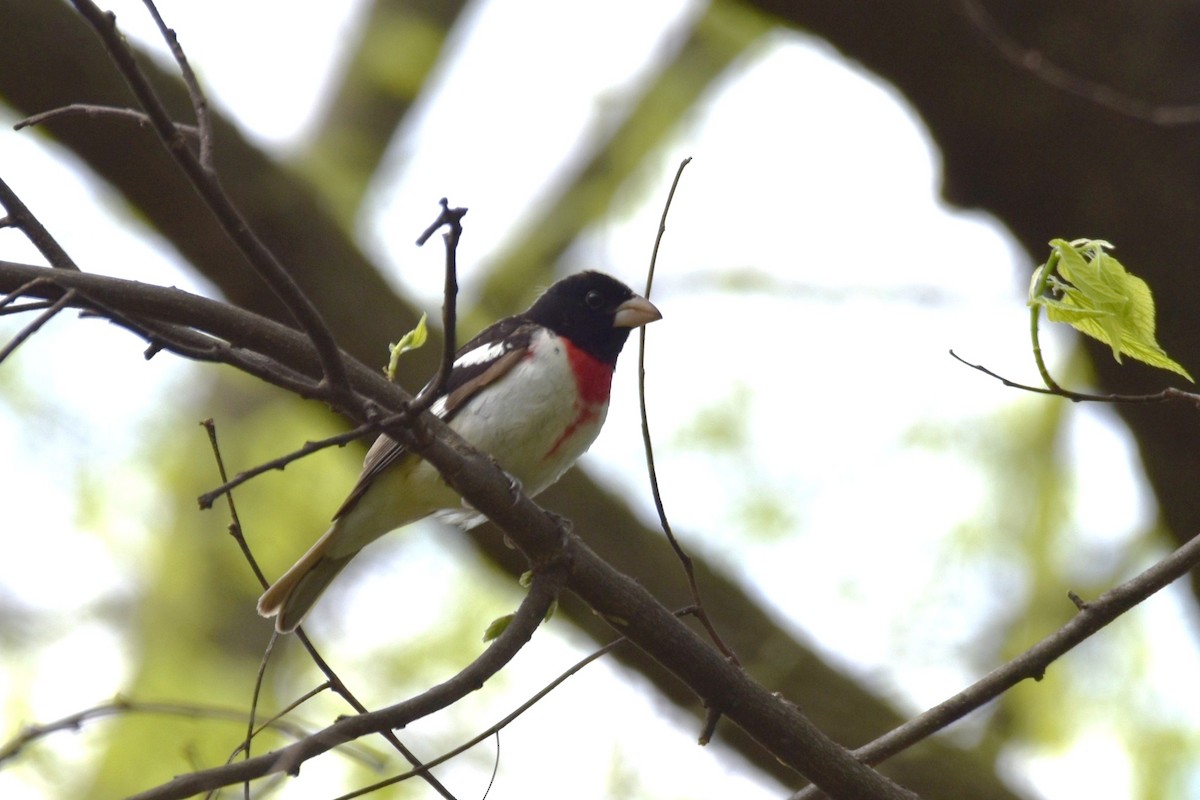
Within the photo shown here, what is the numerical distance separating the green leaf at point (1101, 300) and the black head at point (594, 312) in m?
2.34

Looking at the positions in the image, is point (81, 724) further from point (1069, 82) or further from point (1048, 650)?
point (1069, 82)

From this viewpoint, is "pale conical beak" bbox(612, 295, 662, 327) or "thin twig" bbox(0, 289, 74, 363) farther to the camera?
"pale conical beak" bbox(612, 295, 662, 327)

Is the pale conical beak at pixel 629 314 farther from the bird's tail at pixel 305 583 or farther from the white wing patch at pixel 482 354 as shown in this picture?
the bird's tail at pixel 305 583

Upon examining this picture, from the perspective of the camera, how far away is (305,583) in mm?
4211

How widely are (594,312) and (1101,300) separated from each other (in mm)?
2746

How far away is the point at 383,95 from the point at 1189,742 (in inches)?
270

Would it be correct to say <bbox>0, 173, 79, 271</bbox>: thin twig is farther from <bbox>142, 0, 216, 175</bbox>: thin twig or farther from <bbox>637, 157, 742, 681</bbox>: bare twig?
<bbox>637, 157, 742, 681</bbox>: bare twig

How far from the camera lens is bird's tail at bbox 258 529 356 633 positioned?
4.13m

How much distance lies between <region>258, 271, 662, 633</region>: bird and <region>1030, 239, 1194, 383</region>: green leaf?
1.93 m

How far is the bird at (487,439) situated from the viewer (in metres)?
4.09

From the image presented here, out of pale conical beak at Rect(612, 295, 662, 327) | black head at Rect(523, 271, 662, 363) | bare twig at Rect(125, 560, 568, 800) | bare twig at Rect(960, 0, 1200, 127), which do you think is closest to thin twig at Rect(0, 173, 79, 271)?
bare twig at Rect(125, 560, 568, 800)

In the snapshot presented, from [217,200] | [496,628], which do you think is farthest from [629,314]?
[217,200]

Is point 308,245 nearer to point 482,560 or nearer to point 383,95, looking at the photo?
point 482,560

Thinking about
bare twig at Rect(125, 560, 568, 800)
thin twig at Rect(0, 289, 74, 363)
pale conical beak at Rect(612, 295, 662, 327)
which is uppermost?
thin twig at Rect(0, 289, 74, 363)
